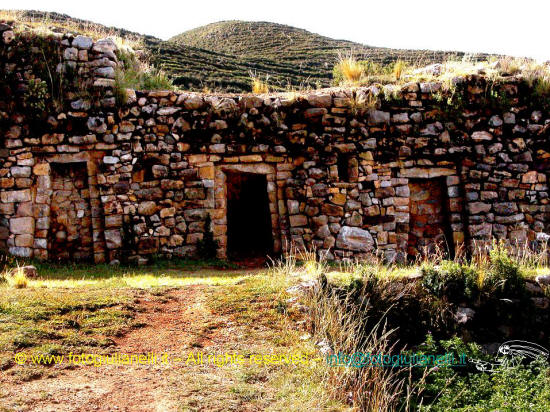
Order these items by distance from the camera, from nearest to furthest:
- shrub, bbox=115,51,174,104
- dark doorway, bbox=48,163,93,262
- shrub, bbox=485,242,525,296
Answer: shrub, bbox=485,242,525,296
dark doorway, bbox=48,163,93,262
shrub, bbox=115,51,174,104

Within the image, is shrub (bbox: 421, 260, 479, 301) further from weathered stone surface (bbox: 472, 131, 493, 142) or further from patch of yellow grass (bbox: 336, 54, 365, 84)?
patch of yellow grass (bbox: 336, 54, 365, 84)

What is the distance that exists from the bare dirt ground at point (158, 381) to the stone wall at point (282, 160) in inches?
175

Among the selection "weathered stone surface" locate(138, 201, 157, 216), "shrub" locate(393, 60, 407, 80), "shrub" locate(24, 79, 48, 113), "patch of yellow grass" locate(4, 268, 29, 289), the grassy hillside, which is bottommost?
"patch of yellow grass" locate(4, 268, 29, 289)

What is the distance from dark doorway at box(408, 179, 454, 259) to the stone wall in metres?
0.06

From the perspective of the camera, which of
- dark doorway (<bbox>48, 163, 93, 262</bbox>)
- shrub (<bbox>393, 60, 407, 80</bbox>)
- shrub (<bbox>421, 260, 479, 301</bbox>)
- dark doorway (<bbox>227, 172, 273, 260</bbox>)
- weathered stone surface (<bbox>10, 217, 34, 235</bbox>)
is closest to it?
shrub (<bbox>421, 260, 479, 301</bbox>)

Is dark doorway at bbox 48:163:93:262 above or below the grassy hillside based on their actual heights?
below

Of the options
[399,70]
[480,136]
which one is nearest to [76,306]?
[480,136]

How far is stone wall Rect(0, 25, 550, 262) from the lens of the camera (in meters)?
10.5

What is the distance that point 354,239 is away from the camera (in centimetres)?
1063

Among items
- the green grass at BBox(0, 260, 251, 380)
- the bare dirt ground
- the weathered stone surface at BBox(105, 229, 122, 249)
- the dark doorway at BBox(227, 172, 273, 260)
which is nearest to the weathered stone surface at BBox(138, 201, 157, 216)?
the weathered stone surface at BBox(105, 229, 122, 249)

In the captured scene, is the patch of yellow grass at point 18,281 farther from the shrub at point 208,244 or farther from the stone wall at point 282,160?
the shrub at point 208,244

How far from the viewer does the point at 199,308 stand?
22.8 feet

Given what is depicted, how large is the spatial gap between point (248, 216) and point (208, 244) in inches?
81.6

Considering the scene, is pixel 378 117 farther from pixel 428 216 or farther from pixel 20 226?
pixel 20 226
